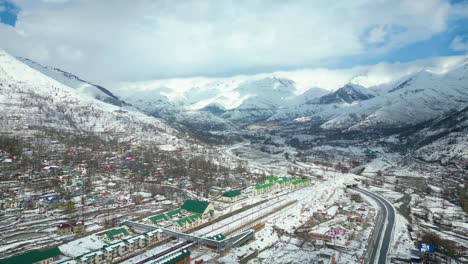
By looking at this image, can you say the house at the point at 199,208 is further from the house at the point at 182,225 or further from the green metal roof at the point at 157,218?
the green metal roof at the point at 157,218

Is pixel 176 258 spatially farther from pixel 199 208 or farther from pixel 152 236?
pixel 199 208

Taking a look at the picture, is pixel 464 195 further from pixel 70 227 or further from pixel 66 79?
pixel 66 79

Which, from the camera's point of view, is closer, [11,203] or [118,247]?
[118,247]

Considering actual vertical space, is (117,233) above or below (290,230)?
above

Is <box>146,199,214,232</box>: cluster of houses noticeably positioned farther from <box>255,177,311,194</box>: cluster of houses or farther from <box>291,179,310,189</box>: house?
<box>291,179,310,189</box>: house

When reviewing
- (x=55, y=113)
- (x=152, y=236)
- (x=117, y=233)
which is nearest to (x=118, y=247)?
(x=152, y=236)

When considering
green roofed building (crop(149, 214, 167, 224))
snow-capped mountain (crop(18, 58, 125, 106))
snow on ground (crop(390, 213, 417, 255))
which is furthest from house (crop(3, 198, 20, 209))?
snow-capped mountain (crop(18, 58, 125, 106))

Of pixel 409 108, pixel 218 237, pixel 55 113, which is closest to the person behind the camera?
pixel 218 237
